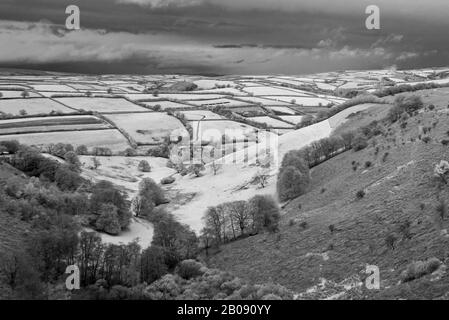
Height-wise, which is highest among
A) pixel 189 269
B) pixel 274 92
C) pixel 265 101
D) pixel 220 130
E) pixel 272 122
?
pixel 274 92

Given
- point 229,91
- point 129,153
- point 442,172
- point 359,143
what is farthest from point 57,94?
point 442,172

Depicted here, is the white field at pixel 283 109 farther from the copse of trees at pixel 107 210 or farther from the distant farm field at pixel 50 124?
the copse of trees at pixel 107 210

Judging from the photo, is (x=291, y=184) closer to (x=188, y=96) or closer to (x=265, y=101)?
(x=265, y=101)

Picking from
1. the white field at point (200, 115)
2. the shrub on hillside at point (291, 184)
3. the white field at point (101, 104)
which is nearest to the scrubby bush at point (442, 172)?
the shrub on hillside at point (291, 184)

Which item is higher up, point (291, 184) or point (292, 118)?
point (292, 118)

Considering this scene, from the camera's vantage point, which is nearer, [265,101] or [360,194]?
[360,194]

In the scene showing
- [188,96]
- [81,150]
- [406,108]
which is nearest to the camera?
[406,108]
